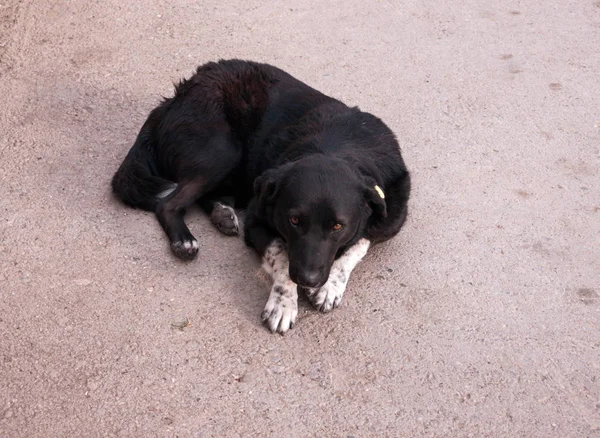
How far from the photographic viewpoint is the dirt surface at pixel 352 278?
3.25m

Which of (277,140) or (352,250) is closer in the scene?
(352,250)

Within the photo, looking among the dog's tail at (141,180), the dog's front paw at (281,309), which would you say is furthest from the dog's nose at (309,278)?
the dog's tail at (141,180)

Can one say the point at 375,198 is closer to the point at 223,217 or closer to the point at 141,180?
the point at 223,217

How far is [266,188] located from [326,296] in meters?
0.61

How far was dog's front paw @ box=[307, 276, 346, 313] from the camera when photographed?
3730mm

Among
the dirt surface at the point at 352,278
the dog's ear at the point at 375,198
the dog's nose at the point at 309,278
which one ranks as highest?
the dog's ear at the point at 375,198

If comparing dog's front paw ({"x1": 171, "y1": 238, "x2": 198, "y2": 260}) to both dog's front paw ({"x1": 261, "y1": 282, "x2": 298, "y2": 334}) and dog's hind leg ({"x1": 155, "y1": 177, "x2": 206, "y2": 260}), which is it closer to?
dog's hind leg ({"x1": 155, "y1": 177, "x2": 206, "y2": 260})

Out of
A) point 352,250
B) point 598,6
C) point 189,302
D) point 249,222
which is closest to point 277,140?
point 249,222

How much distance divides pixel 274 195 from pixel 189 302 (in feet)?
2.23

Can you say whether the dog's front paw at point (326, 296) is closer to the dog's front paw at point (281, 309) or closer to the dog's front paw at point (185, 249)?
the dog's front paw at point (281, 309)

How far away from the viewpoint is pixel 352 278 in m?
4.01

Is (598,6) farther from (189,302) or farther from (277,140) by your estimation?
(189,302)

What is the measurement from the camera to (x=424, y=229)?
443 cm

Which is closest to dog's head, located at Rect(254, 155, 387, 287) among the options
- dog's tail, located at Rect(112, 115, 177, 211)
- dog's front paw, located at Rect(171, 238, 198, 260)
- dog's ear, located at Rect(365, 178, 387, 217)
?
dog's ear, located at Rect(365, 178, 387, 217)
